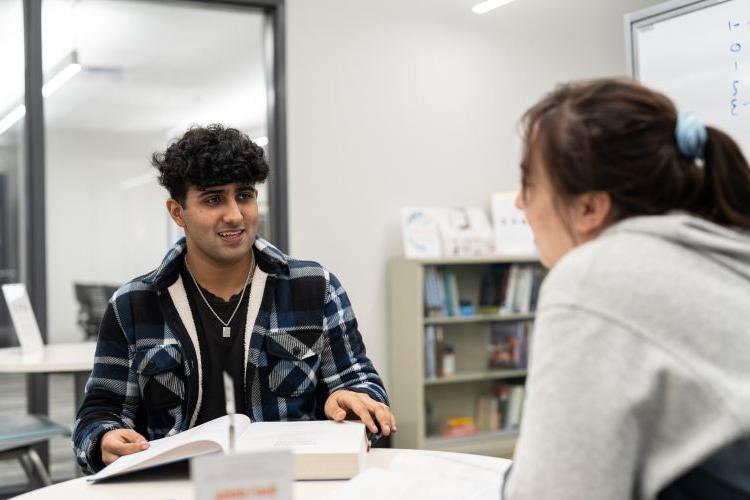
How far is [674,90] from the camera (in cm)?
262

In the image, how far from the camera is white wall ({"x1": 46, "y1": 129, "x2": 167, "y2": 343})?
389 centimetres

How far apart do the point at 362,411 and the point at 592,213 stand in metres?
0.73

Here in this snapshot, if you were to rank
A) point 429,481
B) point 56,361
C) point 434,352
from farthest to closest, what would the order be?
point 434,352
point 56,361
point 429,481

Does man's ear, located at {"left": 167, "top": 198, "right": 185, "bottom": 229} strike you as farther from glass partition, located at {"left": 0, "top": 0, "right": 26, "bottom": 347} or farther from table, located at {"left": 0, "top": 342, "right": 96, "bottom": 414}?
→ glass partition, located at {"left": 0, "top": 0, "right": 26, "bottom": 347}

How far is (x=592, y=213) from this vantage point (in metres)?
0.88

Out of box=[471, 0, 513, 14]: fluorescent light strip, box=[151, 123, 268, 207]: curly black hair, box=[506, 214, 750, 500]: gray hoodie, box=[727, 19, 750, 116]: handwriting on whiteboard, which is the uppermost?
box=[471, 0, 513, 14]: fluorescent light strip

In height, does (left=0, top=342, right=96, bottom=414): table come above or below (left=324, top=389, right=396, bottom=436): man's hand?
below

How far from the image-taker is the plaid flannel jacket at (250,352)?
1678 millimetres

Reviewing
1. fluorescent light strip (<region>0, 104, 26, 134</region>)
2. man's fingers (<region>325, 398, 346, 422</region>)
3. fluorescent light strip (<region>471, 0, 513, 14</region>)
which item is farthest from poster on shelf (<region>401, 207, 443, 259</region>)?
man's fingers (<region>325, 398, 346, 422</region>)

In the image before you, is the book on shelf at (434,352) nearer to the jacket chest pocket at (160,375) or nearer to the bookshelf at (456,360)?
the bookshelf at (456,360)

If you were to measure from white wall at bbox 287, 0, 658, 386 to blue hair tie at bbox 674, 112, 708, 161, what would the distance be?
342 centimetres

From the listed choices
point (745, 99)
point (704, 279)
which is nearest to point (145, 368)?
point (704, 279)

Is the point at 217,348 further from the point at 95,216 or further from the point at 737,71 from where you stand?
the point at 95,216

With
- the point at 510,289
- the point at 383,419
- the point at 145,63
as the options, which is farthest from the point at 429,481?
the point at 145,63
